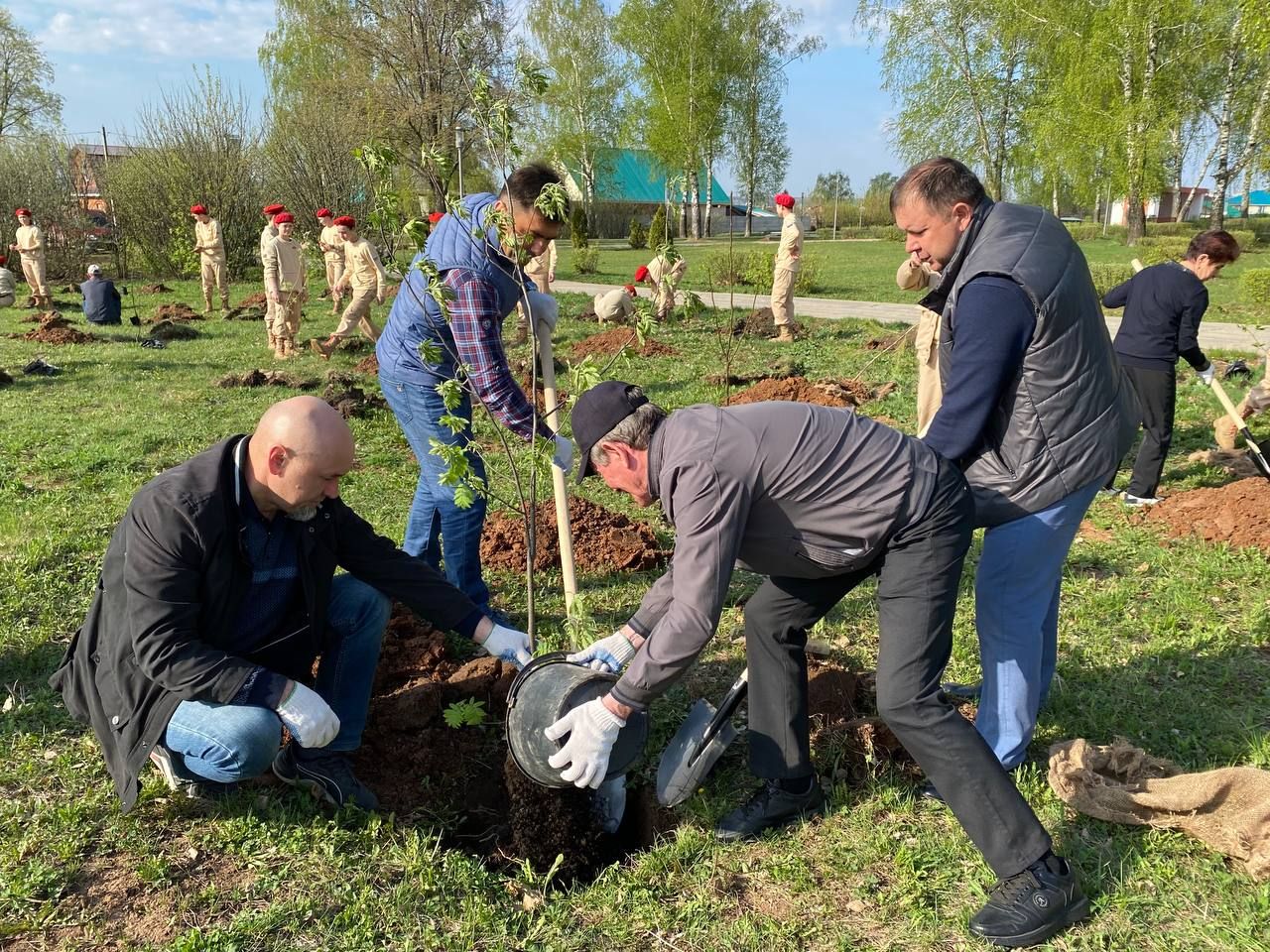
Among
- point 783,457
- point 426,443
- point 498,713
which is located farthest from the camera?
point 426,443

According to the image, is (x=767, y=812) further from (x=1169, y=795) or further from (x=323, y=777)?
(x=323, y=777)

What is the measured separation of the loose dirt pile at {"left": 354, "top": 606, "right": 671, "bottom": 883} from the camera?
278cm

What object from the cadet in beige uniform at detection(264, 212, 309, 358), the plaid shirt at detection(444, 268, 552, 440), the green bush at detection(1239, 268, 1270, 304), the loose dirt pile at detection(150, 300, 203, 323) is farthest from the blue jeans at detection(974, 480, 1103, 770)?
the loose dirt pile at detection(150, 300, 203, 323)

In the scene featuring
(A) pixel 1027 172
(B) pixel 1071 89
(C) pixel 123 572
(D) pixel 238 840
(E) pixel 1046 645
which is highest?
(B) pixel 1071 89

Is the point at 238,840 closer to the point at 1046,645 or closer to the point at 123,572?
the point at 123,572

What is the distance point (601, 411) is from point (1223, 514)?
4816 mm

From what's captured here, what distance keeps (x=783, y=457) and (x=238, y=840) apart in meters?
2.08

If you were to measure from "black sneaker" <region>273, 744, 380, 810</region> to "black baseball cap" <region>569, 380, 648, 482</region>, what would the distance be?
1460 mm

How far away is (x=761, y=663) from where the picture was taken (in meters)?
2.71

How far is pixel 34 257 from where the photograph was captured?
1574cm

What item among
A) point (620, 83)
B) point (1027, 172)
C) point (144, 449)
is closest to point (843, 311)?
point (144, 449)

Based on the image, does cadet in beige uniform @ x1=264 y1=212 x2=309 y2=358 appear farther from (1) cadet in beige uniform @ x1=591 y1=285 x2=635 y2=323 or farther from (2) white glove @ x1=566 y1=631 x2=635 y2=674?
(2) white glove @ x1=566 y1=631 x2=635 y2=674

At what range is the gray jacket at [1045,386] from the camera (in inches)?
93.8

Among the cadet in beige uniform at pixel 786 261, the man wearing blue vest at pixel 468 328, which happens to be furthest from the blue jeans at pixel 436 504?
the cadet in beige uniform at pixel 786 261
